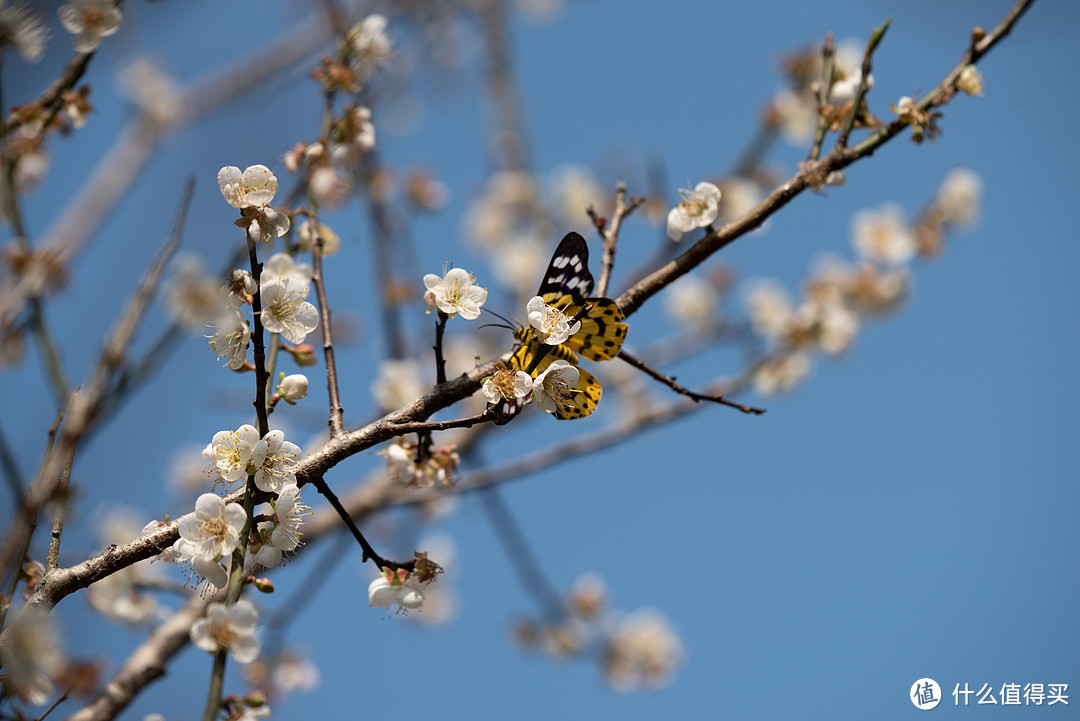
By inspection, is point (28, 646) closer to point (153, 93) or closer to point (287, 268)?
point (287, 268)

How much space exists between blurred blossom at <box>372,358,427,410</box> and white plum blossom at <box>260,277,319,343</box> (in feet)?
8.43

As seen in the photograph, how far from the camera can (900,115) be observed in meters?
1.82

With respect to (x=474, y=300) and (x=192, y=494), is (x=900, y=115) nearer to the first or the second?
(x=474, y=300)

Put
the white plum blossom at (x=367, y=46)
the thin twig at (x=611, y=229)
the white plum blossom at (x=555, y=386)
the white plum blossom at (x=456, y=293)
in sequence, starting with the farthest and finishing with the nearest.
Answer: the white plum blossom at (x=367, y=46) < the thin twig at (x=611, y=229) < the white plum blossom at (x=456, y=293) < the white plum blossom at (x=555, y=386)

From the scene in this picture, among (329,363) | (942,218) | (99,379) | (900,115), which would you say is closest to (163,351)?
(99,379)

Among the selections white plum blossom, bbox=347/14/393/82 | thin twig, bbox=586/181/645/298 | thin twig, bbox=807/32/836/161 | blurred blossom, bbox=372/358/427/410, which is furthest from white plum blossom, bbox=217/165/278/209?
blurred blossom, bbox=372/358/427/410

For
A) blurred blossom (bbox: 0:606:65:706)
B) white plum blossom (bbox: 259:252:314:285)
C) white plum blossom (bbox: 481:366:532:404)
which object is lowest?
blurred blossom (bbox: 0:606:65:706)

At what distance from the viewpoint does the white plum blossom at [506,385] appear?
1.42 m

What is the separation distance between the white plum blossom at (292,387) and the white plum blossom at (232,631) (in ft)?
1.52

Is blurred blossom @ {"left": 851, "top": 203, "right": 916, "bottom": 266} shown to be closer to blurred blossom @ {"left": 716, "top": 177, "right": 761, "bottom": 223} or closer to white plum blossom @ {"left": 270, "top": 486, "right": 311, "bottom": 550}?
blurred blossom @ {"left": 716, "top": 177, "right": 761, "bottom": 223}

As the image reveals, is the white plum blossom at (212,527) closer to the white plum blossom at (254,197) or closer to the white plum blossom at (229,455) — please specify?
the white plum blossom at (229,455)

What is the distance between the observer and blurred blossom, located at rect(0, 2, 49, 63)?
1981mm

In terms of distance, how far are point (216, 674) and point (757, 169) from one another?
4.73 m

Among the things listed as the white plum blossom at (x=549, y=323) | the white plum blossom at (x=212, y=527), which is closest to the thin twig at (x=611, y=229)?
the white plum blossom at (x=549, y=323)
